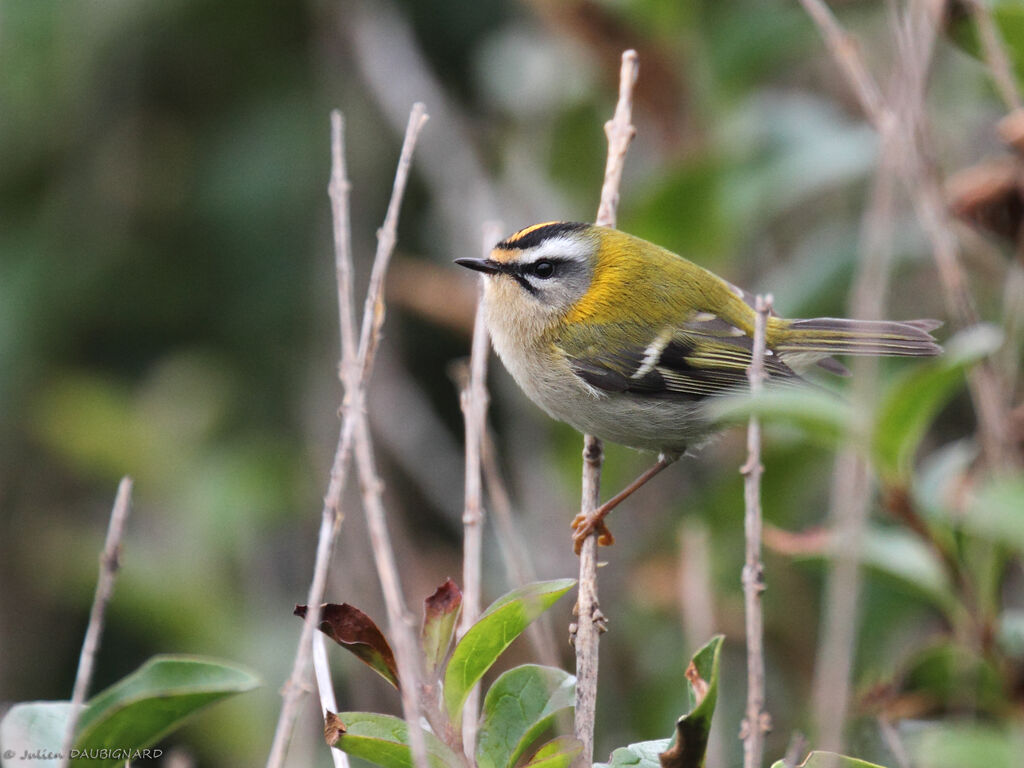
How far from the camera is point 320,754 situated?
132 inches

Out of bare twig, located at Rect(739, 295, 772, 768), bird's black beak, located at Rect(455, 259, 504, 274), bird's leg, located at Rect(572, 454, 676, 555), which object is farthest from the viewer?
bird's black beak, located at Rect(455, 259, 504, 274)

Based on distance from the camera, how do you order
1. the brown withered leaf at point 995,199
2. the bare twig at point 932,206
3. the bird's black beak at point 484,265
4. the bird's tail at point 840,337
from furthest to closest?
the bird's black beak at point 484,265
the bird's tail at point 840,337
the brown withered leaf at point 995,199
the bare twig at point 932,206

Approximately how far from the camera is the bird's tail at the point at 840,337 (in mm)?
2592

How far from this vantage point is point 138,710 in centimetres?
148

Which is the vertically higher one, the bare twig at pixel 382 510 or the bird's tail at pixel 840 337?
the bird's tail at pixel 840 337

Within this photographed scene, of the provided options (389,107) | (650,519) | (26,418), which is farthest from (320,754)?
(389,107)

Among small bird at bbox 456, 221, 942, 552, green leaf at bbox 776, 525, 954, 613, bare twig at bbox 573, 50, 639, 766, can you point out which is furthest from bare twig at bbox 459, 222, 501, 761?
small bird at bbox 456, 221, 942, 552

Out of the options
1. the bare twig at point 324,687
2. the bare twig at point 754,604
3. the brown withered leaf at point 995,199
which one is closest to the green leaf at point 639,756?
the bare twig at point 754,604

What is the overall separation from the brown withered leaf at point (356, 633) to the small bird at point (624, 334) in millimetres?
1330

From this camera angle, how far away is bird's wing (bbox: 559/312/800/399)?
2.79m

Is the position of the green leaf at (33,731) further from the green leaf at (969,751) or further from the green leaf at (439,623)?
the green leaf at (969,751)

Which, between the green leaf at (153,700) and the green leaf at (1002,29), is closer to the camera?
the green leaf at (153,700)
